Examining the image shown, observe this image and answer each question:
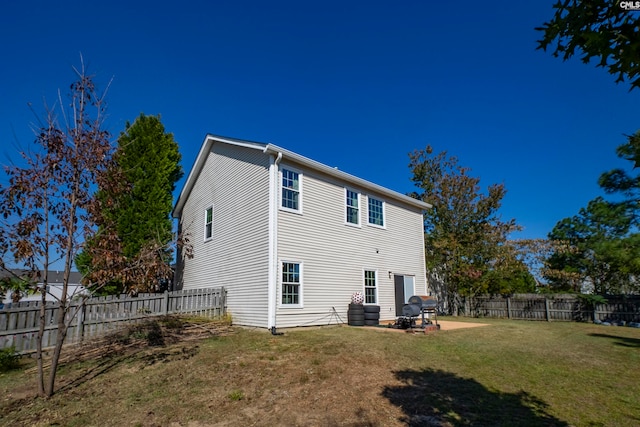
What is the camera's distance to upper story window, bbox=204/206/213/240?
1572cm

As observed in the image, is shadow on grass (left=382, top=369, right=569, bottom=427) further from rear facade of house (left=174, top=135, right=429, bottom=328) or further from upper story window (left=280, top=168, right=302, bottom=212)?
upper story window (left=280, top=168, right=302, bottom=212)

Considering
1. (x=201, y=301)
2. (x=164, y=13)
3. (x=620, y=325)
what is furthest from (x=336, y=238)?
(x=620, y=325)

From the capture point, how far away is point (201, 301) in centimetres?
1254

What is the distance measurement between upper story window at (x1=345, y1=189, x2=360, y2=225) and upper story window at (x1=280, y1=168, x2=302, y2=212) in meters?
2.56

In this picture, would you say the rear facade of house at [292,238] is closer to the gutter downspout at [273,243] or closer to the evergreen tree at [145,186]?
the gutter downspout at [273,243]

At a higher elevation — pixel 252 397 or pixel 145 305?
pixel 145 305

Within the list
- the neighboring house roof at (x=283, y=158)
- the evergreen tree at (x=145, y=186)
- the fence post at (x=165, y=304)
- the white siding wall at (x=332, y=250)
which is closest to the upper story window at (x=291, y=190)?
the white siding wall at (x=332, y=250)

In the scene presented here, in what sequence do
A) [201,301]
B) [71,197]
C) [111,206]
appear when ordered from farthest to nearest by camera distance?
[201,301]
[111,206]
[71,197]

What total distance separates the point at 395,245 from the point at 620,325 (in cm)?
1063

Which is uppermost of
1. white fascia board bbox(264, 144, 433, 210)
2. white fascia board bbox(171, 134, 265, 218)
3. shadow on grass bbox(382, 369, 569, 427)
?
white fascia board bbox(171, 134, 265, 218)

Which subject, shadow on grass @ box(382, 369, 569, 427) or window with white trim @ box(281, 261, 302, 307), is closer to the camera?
shadow on grass @ box(382, 369, 569, 427)

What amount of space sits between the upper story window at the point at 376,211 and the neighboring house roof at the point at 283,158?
0.45 meters

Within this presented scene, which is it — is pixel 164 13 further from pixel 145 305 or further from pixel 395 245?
pixel 395 245

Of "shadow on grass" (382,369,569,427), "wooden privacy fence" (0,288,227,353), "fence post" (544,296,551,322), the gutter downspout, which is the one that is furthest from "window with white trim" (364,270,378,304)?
"fence post" (544,296,551,322)
